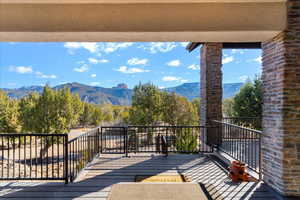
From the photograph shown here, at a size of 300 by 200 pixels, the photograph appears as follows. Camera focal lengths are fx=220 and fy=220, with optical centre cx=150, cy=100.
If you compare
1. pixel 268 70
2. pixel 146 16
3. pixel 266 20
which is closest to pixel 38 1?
pixel 146 16

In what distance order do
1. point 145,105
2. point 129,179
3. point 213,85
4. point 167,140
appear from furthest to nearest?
point 145,105, point 213,85, point 167,140, point 129,179

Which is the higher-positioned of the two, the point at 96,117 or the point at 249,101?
the point at 249,101

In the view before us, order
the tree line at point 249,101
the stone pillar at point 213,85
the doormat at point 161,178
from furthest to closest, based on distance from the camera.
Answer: the tree line at point 249,101 → the stone pillar at point 213,85 → the doormat at point 161,178

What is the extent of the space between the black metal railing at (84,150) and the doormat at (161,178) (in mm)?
1325

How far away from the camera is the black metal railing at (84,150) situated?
184 inches

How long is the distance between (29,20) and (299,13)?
3.93m

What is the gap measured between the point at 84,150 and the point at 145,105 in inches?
408

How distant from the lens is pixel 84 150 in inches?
203

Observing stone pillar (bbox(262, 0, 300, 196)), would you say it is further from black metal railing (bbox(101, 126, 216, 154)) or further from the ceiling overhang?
the ceiling overhang

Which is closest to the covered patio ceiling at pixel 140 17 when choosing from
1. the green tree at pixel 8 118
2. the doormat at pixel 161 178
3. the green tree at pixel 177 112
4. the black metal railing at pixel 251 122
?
the doormat at pixel 161 178

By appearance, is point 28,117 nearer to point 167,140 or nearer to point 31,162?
point 31,162

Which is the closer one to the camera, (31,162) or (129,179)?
(129,179)

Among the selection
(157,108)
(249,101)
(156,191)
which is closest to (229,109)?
(249,101)

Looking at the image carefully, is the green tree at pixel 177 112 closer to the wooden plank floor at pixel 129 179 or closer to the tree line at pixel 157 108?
the tree line at pixel 157 108
